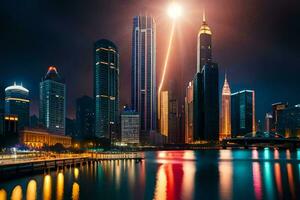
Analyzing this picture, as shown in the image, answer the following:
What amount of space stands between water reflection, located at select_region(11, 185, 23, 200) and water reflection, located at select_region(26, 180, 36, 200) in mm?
937

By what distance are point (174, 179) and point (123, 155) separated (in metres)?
60.0

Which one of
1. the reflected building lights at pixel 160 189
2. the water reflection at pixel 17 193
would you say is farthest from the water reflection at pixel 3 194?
the reflected building lights at pixel 160 189

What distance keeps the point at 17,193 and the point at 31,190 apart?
10.3 ft

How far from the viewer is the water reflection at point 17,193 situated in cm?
4553

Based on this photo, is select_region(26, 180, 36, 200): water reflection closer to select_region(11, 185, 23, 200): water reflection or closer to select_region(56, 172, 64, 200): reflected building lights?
select_region(11, 185, 23, 200): water reflection

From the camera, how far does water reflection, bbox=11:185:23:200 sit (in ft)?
149

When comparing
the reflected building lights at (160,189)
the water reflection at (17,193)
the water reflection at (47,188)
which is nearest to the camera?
the water reflection at (17,193)

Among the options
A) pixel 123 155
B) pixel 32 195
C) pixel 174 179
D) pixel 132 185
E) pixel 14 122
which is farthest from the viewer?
pixel 14 122

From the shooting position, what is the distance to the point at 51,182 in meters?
60.3

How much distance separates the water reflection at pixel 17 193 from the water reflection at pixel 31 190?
94 centimetres

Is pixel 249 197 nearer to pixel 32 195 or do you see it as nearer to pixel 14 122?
pixel 32 195

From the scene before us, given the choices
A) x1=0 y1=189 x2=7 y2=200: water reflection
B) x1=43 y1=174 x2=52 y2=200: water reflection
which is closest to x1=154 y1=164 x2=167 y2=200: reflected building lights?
x1=43 y1=174 x2=52 y2=200: water reflection

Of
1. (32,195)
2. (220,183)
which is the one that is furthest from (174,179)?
(32,195)

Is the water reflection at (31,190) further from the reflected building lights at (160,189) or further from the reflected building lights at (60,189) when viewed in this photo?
the reflected building lights at (160,189)
